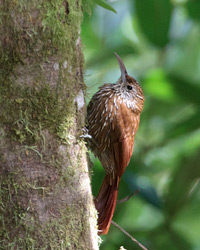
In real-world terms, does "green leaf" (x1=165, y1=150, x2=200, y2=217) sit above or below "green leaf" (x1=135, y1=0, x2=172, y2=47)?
below

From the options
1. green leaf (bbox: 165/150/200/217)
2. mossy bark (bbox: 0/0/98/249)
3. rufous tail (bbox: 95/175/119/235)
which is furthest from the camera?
green leaf (bbox: 165/150/200/217)

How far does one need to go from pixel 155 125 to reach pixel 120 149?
24.7 inches

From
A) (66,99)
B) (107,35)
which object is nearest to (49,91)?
(66,99)

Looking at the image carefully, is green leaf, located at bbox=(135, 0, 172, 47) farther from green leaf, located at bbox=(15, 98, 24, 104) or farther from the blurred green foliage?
green leaf, located at bbox=(15, 98, 24, 104)

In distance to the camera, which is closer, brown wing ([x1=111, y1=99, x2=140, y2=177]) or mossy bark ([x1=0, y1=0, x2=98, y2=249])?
mossy bark ([x1=0, y1=0, x2=98, y2=249])

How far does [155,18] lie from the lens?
3.18 meters

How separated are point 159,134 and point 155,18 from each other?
900mm

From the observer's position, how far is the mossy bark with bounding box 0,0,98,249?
199cm

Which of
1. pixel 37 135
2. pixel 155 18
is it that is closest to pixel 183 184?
pixel 155 18

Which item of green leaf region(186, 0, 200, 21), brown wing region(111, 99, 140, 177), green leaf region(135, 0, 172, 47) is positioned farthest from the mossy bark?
green leaf region(186, 0, 200, 21)

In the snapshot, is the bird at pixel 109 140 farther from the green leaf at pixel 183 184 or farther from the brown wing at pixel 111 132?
the green leaf at pixel 183 184

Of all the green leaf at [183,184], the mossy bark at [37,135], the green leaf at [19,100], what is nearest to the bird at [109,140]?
the green leaf at [183,184]

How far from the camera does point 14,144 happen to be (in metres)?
2.01

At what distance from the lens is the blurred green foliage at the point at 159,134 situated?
10.4 ft
